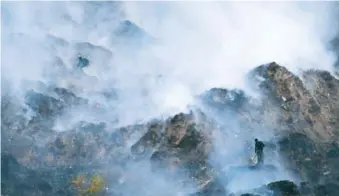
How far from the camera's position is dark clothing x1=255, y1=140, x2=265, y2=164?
126ft

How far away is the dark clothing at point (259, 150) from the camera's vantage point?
38.6 metres

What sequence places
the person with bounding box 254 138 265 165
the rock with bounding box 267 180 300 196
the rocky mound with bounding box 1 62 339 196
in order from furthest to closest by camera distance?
the person with bounding box 254 138 265 165 → the rocky mound with bounding box 1 62 339 196 → the rock with bounding box 267 180 300 196

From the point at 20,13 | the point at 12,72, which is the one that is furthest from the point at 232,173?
the point at 20,13

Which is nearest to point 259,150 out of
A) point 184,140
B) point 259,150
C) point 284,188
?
point 259,150

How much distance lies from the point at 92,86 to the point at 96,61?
3.53m

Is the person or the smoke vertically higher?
the smoke

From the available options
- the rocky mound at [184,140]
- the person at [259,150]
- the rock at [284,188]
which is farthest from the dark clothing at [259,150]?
the rock at [284,188]

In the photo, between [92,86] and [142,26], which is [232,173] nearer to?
[92,86]

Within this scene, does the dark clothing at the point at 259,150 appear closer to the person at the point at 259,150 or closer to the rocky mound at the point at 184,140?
the person at the point at 259,150

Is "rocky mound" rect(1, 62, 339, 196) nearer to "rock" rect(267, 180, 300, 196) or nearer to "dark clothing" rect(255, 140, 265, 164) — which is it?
"rock" rect(267, 180, 300, 196)

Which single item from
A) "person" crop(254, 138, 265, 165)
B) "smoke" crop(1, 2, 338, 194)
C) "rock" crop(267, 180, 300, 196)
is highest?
"smoke" crop(1, 2, 338, 194)

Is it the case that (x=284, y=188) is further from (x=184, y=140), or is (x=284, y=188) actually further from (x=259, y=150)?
(x=184, y=140)

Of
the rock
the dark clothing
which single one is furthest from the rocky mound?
the dark clothing

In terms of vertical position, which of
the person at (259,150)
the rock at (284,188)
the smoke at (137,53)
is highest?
the smoke at (137,53)
